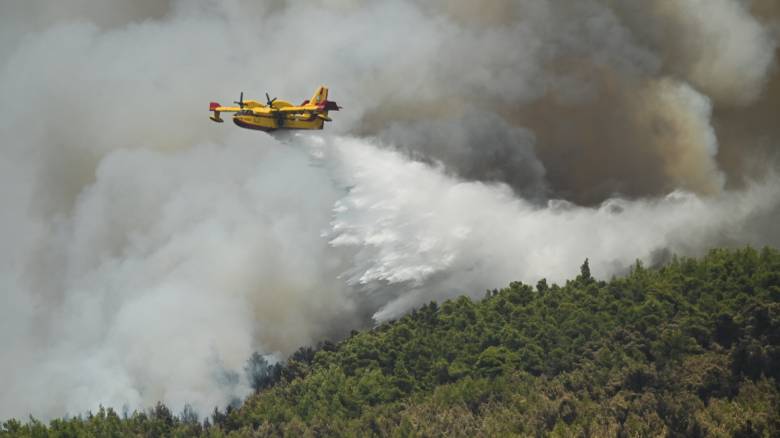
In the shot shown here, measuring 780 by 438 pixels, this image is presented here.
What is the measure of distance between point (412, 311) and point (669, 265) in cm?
1966

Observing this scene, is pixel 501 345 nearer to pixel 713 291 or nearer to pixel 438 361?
pixel 438 361

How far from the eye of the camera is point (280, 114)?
94438mm

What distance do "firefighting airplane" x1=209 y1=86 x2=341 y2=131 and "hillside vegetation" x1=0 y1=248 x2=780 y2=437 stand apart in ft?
60.4

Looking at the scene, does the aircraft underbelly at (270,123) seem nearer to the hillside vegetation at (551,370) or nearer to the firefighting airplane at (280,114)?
the firefighting airplane at (280,114)

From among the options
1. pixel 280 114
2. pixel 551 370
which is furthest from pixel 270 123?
pixel 551 370

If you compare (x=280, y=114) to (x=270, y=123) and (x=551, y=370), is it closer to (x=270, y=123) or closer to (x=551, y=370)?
(x=270, y=123)

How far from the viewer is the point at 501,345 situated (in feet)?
333

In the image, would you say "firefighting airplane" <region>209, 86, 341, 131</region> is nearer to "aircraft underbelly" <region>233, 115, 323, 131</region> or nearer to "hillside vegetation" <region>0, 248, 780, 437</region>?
"aircraft underbelly" <region>233, 115, 323, 131</region>

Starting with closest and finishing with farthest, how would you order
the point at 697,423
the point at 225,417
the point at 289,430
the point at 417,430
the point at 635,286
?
the point at 697,423 < the point at 417,430 < the point at 289,430 < the point at 225,417 < the point at 635,286

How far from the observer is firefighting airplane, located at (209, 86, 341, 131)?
9350cm

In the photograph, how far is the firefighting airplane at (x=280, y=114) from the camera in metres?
93.5

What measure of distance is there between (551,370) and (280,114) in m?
24.5

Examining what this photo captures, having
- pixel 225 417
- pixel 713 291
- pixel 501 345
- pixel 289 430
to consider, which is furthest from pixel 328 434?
pixel 713 291

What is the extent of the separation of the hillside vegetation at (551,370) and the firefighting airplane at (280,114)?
725 inches
